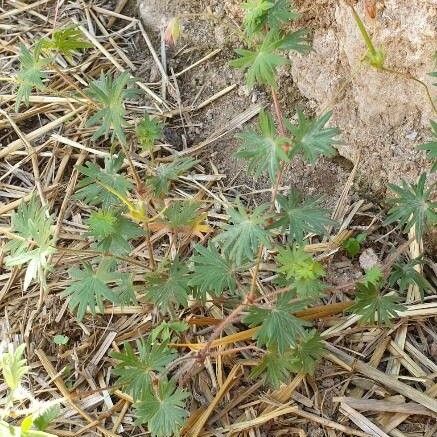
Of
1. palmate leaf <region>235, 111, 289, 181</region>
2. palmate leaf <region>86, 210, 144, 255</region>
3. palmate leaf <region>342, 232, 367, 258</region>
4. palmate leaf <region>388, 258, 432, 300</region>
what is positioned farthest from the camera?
palmate leaf <region>342, 232, 367, 258</region>

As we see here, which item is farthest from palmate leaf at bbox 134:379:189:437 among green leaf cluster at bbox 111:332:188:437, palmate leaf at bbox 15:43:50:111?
palmate leaf at bbox 15:43:50:111

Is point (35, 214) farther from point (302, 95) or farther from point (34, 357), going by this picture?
point (302, 95)

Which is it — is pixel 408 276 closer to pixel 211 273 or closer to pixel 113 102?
pixel 211 273

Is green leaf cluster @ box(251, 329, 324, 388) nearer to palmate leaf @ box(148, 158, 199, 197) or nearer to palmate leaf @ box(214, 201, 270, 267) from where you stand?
palmate leaf @ box(214, 201, 270, 267)

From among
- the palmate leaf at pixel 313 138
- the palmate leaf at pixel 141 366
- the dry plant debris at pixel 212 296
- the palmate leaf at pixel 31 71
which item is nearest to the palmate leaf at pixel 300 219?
the dry plant debris at pixel 212 296

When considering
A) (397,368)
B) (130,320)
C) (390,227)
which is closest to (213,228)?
(130,320)

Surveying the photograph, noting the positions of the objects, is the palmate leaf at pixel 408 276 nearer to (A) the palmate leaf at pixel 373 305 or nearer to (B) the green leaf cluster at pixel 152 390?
(A) the palmate leaf at pixel 373 305
